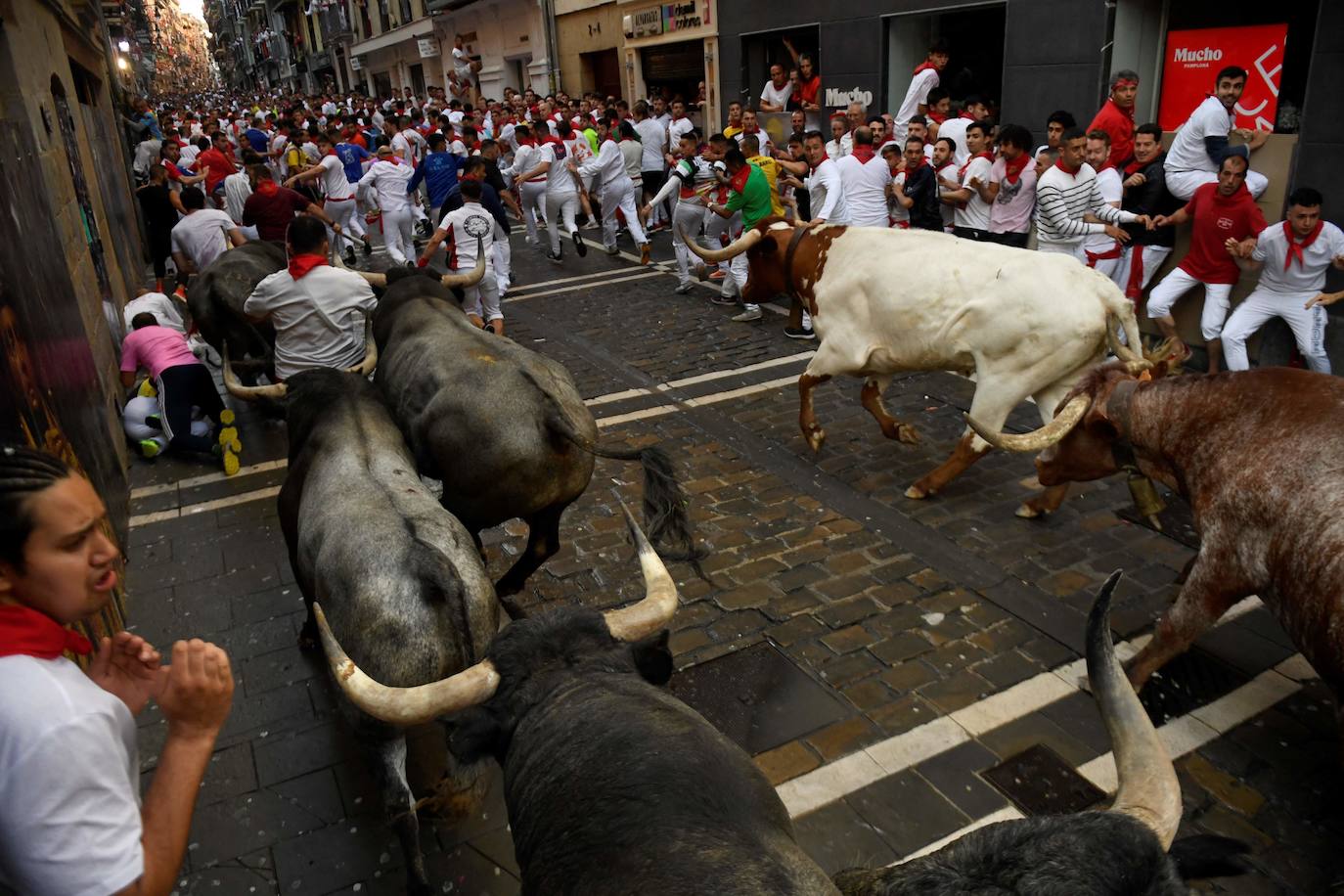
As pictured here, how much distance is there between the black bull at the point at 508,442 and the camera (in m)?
4.89

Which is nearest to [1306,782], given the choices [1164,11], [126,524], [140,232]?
[126,524]

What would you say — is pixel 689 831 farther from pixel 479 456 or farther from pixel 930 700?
pixel 479 456

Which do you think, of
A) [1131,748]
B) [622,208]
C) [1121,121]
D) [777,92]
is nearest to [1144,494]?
[1131,748]

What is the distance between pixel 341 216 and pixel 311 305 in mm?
10291

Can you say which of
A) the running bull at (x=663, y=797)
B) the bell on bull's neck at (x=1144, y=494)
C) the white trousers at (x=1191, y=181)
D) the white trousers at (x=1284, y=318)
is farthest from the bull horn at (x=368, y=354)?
the white trousers at (x=1191, y=181)

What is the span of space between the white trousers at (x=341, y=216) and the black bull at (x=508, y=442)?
10474mm

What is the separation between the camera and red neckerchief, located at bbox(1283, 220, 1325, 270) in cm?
729

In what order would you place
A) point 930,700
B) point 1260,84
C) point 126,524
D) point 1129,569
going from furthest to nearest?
point 1260,84, point 126,524, point 1129,569, point 930,700

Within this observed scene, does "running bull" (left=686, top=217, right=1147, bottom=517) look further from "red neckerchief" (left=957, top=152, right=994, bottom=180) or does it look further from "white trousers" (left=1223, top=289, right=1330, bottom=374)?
"red neckerchief" (left=957, top=152, right=994, bottom=180)

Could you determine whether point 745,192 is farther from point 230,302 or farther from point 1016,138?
point 230,302

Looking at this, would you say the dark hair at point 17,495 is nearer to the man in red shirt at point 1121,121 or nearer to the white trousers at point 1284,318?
the white trousers at point 1284,318

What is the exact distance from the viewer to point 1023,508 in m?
6.26

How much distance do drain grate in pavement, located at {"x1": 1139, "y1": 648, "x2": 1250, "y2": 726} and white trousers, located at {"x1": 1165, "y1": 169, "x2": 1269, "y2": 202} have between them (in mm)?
5505

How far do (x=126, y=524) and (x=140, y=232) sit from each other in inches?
533
